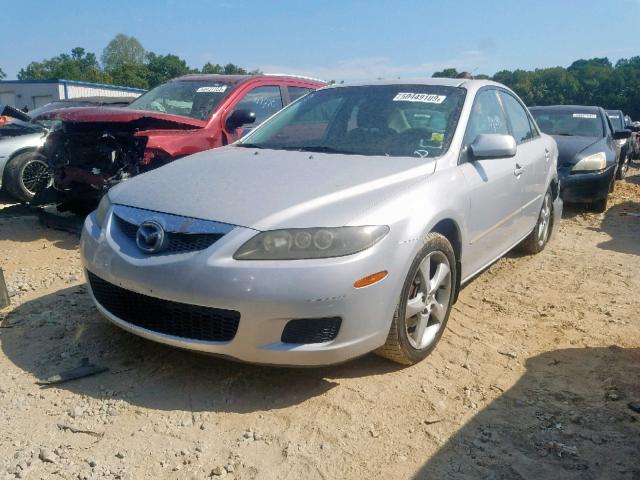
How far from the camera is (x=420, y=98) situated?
3805mm

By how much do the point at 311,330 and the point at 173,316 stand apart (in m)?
0.66

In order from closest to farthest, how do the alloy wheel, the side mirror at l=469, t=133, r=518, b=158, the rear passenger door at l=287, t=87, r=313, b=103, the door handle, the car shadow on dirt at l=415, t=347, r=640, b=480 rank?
the car shadow on dirt at l=415, t=347, r=640, b=480 → the alloy wheel → the side mirror at l=469, t=133, r=518, b=158 → the door handle → the rear passenger door at l=287, t=87, r=313, b=103

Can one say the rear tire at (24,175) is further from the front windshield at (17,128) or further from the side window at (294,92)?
the side window at (294,92)

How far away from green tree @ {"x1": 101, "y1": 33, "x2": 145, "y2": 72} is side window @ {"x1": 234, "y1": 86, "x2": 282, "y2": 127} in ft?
309

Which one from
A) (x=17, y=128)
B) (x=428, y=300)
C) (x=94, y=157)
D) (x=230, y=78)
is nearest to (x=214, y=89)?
(x=230, y=78)

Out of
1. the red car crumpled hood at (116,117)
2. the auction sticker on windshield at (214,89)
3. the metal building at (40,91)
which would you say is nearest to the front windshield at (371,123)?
the red car crumpled hood at (116,117)

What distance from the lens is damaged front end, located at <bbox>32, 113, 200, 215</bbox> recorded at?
16.9 ft

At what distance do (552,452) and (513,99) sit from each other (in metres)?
3.40

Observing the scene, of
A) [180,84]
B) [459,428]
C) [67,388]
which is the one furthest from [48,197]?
[459,428]

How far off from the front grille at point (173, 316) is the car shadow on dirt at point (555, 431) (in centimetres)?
105

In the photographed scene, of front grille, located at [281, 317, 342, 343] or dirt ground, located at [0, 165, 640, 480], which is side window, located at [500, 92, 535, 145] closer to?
dirt ground, located at [0, 165, 640, 480]

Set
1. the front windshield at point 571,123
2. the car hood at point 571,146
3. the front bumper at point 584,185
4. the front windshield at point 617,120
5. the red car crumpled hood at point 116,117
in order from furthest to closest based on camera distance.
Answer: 1. the front windshield at point 617,120
2. the front windshield at point 571,123
3. the car hood at point 571,146
4. the front bumper at point 584,185
5. the red car crumpled hood at point 116,117

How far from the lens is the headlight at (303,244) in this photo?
8.23 feet

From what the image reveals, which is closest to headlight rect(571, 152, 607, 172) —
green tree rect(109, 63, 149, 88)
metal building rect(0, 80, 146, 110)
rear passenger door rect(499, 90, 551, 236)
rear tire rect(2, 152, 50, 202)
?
rear passenger door rect(499, 90, 551, 236)
